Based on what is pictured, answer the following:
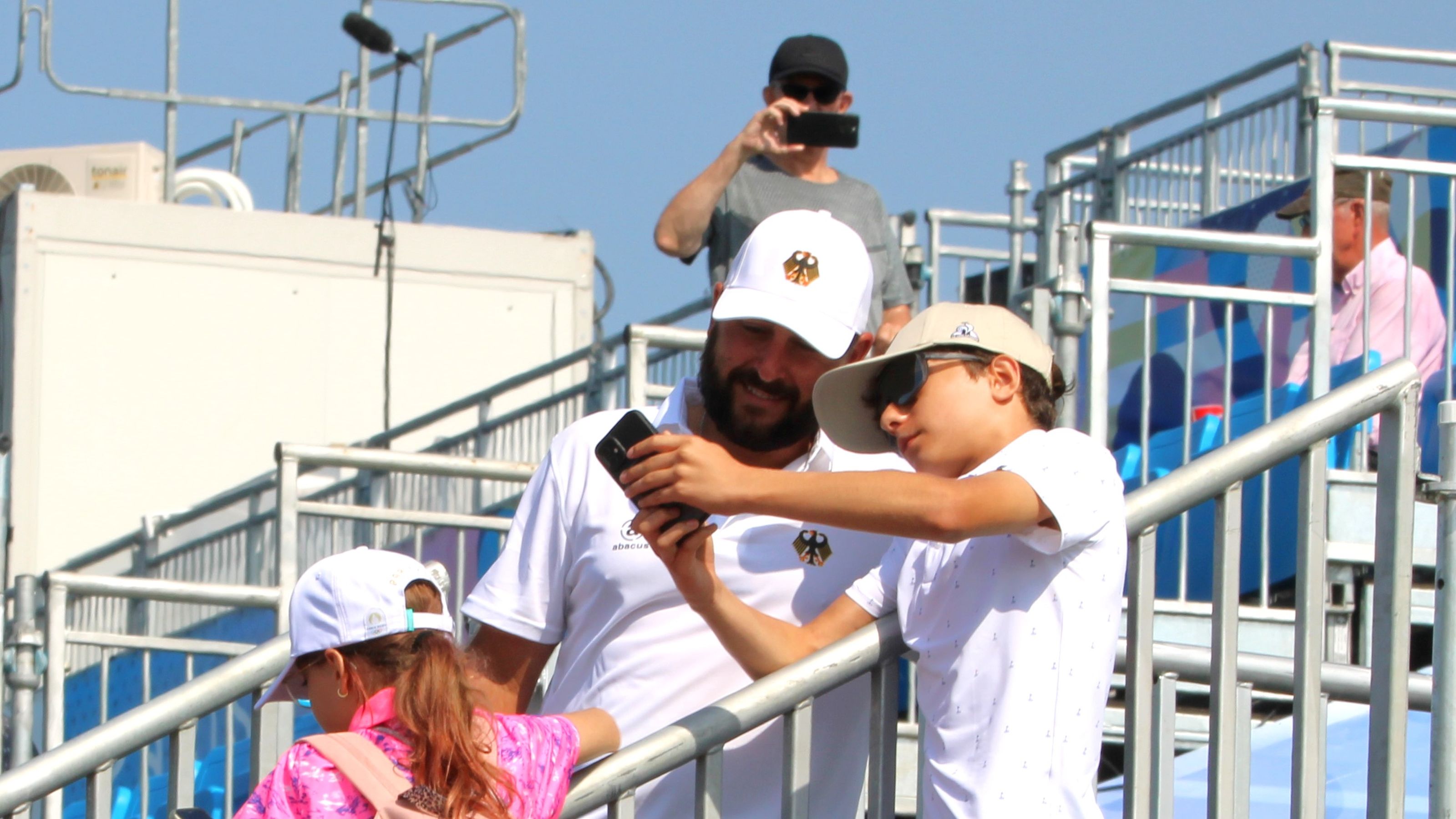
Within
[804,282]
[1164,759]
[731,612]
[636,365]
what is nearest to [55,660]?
[636,365]

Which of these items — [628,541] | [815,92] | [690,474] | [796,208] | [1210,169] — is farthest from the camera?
[1210,169]

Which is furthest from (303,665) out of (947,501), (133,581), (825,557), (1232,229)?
(1232,229)

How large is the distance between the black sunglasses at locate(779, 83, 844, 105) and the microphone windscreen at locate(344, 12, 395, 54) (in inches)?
229

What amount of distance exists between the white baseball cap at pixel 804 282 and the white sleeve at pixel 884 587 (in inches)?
13.5

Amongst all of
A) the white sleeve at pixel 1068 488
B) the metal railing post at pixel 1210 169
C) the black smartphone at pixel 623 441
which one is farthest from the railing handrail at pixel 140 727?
the metal railing post at pixel 1210 169

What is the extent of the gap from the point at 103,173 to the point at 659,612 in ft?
31.3

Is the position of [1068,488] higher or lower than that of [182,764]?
higher

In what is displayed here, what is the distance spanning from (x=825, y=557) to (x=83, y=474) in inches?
348

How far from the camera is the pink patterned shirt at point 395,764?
2832mm

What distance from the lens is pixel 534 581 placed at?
337 centimetres

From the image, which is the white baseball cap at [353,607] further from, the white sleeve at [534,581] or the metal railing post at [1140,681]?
the metal railing post at [1140,681]

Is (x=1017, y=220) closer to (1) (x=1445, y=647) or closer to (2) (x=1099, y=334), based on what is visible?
(2) (x=1099, y=334)

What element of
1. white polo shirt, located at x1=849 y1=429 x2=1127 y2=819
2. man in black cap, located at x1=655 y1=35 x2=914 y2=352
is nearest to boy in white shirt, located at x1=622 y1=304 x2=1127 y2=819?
white polo shirt, located at x1=849 y1=429 x2=1127 y2=819

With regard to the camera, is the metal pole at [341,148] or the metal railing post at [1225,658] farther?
the metal pole at [341,148]
